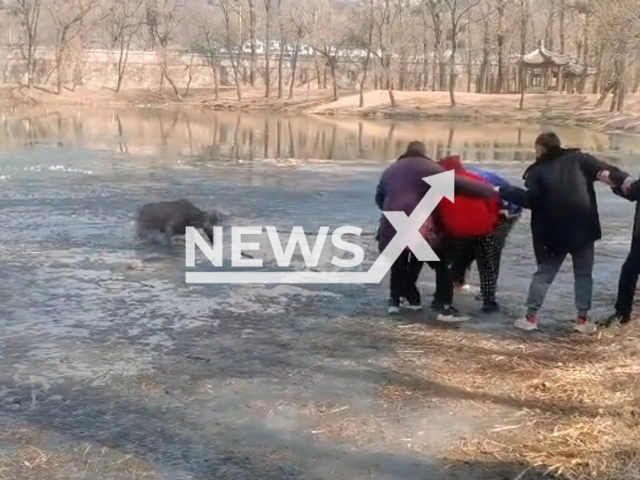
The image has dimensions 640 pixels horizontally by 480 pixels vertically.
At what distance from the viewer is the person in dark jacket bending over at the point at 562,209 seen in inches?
280

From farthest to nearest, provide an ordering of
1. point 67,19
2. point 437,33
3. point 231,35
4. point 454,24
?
point 231,35, point 67,19, point 437,33, point 454,24

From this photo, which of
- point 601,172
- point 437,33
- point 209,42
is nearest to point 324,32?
point 437,33

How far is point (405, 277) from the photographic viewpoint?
7879 mm

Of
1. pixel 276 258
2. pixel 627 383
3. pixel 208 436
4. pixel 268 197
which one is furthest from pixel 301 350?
pixel 268 197

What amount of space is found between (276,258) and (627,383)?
197 inches

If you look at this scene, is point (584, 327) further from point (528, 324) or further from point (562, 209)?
point (562, 209)

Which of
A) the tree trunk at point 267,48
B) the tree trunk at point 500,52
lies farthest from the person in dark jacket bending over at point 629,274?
the tree trunk at point 267,48

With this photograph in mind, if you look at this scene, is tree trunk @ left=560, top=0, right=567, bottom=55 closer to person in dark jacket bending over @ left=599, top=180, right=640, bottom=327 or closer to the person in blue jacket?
the person in blue jacket

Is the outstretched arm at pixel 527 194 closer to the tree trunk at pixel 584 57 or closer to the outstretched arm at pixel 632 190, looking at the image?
the outstretched arm at pixel 632 190

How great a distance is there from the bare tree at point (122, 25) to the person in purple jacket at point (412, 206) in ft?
225

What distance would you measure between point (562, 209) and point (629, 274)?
81 centimetres

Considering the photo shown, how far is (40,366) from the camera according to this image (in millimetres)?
6367

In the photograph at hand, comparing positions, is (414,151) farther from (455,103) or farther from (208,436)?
(455,103)

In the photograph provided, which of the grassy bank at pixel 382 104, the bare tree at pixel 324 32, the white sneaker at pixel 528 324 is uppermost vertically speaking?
the bare tree at pixel 324 32
